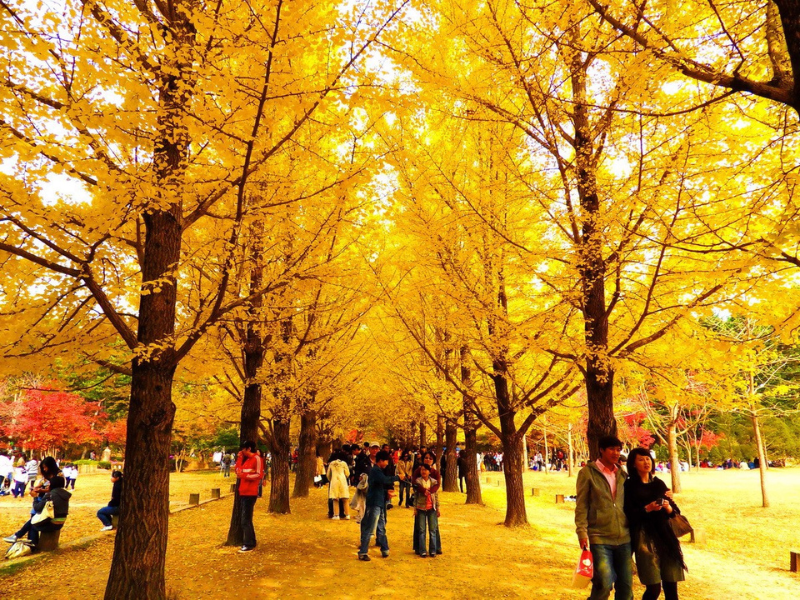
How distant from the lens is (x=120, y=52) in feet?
13.1

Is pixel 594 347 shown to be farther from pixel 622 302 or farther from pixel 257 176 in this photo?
pixel 257 176

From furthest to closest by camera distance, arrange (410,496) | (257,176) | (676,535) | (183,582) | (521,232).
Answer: (410,496) → (521,232) → (183,582) → (257,176) → (676,535)

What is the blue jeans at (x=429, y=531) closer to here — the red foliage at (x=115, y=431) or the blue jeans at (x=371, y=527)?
the blue jeans at (x=371, y=527)

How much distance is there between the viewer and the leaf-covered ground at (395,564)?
5.56 meters

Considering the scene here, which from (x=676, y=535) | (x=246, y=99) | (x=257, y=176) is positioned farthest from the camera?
(x=257, y=176)

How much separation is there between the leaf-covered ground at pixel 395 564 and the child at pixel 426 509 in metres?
0.24

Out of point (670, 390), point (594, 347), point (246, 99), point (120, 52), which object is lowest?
point (670, 390)

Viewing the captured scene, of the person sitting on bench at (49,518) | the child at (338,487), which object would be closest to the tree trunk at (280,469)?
the child at (338,487)

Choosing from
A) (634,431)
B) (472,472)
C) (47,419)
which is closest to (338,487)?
(472,472)

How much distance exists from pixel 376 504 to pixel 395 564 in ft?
2.71

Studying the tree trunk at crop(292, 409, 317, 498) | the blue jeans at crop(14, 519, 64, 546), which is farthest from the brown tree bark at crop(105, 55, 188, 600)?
the tree trunk at crop(292, 409, 317, 498)

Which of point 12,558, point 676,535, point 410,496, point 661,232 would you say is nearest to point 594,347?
point 661,232

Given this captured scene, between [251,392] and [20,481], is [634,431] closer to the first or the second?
[251,392]

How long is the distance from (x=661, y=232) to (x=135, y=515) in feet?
19.9
